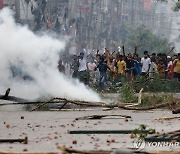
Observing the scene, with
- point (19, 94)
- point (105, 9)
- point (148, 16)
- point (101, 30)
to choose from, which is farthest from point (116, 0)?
point (19, 94)

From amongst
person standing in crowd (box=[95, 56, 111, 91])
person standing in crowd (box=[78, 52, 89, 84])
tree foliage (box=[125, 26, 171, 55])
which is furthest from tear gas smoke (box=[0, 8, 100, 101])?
tree foliage (box=[125, 26, 171, 55])

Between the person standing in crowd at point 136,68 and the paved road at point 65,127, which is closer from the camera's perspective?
the paved road at point 65,127

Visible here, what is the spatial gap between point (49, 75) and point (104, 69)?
3958 mm

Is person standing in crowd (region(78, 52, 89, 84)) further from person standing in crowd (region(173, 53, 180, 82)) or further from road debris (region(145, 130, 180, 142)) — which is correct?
road debris (region(145, 130, 180, 142))

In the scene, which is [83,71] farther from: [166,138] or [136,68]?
[166,138]

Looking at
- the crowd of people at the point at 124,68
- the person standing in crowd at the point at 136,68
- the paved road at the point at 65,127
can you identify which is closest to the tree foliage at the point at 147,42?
the crowd of people at the point at 124,68

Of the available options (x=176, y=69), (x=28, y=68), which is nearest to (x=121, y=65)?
(x=176, y=69)

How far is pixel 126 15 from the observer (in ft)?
285

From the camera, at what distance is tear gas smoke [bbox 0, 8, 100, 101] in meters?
20.1

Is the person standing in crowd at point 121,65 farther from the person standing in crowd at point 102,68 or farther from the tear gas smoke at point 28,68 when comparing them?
the tear gas smoke at point 28,68

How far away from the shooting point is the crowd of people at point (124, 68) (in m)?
24.9

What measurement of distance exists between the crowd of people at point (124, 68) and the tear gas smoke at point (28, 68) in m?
3.08

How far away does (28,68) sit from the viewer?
21141 mm

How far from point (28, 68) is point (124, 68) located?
5551 millimetres
